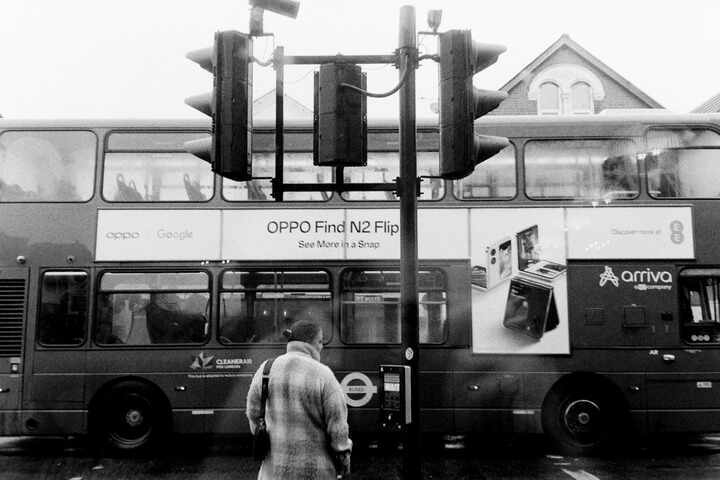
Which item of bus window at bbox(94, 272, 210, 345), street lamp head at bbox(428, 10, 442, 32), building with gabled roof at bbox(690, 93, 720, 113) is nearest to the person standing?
street lamp head at bbox(428, 10, 442, 32)

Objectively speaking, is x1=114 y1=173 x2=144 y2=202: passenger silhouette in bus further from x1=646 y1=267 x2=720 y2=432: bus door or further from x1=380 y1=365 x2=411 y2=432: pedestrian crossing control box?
x1=646 y1=267 x2=720 y2=432: bus door

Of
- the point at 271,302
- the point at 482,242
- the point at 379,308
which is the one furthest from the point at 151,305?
the point at 482,242

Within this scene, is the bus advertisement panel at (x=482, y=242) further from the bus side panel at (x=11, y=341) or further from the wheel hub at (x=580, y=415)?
the bus side panel at (x=11, y=341)

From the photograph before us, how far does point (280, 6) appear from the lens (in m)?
5.05

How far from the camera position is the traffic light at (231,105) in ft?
15.8

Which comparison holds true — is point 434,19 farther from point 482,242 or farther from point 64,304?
point 64,304

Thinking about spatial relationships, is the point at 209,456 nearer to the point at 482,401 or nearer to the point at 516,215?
the point at 482,401

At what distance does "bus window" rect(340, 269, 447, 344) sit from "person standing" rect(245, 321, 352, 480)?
16.0ft

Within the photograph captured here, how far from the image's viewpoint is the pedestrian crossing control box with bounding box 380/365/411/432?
4.47m

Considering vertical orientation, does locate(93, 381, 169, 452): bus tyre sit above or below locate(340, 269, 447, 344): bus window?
below

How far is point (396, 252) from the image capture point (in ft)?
29.9

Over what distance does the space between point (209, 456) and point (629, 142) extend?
723cm

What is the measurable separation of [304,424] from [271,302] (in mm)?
5076

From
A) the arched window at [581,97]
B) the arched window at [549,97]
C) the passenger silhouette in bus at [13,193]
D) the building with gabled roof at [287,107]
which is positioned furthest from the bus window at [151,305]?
the arched window at [581,97]
